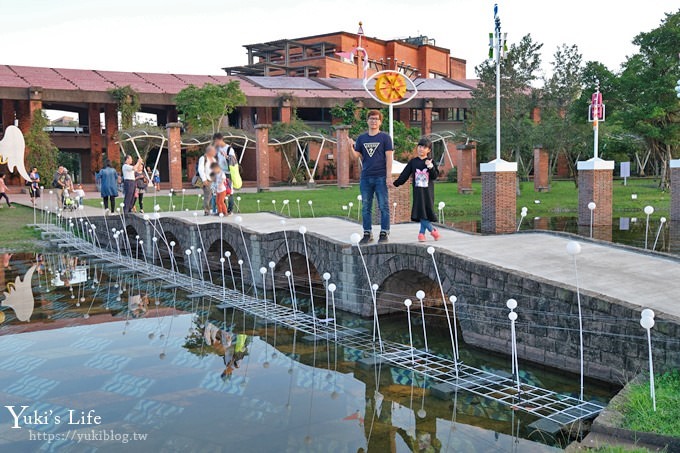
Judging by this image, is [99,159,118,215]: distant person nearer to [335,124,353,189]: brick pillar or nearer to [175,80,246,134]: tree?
[335,124,353,189]: brick pillar

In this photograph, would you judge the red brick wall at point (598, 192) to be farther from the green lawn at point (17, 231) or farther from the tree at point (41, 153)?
the tree at point (41, 153)

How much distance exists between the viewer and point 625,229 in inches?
617

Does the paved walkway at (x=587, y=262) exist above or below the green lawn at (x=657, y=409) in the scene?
above

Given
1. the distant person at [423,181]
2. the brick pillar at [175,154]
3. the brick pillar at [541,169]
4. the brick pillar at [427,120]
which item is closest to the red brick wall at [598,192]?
the distant person at [423,181]

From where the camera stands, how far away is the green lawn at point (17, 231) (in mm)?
17172

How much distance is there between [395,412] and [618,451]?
218cm

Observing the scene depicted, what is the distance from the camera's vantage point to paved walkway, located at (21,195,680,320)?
6.52m

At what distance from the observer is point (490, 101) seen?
33.1 meters

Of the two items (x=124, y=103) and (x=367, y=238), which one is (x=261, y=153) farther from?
(x=367, y=238)

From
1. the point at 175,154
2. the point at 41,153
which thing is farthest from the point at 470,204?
the point at 41,153

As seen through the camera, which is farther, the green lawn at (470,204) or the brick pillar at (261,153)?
the brick pillar at (261,153)

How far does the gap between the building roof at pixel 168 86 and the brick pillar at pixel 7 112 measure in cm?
171

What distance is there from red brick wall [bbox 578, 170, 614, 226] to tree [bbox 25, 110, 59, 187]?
25.3 m

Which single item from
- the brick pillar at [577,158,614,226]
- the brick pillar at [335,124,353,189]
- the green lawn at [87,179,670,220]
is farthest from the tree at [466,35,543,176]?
the brick pillar at [577,158,614,226]
